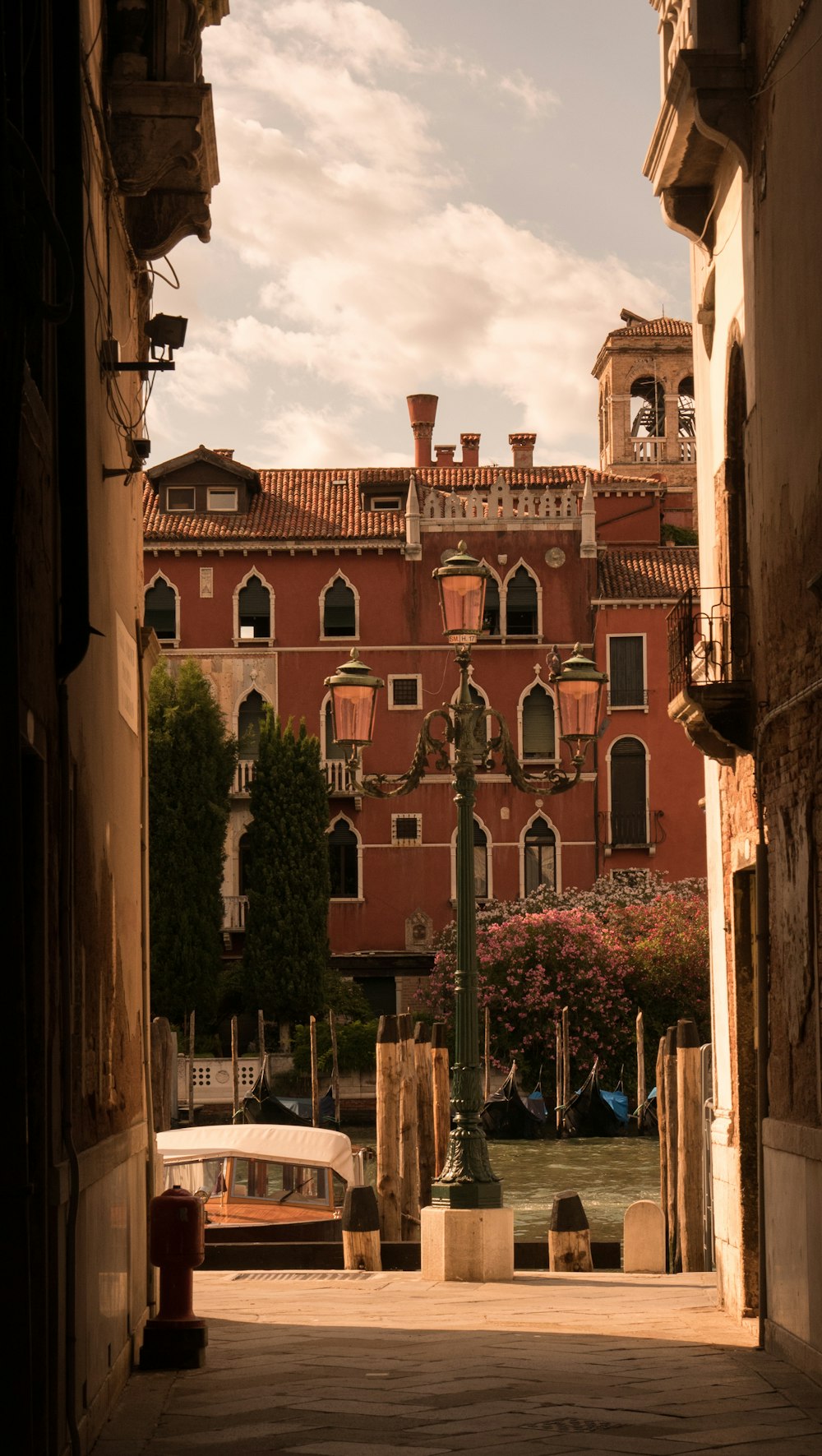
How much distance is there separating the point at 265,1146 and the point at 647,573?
22.7 m

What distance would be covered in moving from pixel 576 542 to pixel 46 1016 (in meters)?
35.5

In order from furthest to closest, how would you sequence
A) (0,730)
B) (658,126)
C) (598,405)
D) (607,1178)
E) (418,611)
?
1. (598,405)
2. (418,611)
3. (607,1178)
4. (658,126)
5. (0,730)

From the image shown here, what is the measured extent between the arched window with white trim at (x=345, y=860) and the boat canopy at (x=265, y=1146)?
1878 centimetres

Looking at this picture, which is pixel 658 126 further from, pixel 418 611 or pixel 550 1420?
pixel 418 611

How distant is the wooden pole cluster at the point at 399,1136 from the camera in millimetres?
17719

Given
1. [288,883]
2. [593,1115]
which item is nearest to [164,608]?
[288,883]

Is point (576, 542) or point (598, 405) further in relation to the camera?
point (598, 405)

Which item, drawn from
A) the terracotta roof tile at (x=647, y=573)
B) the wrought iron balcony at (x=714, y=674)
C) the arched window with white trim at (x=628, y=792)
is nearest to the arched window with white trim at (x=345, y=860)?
the arched window with white trim at (x=628, y=792)

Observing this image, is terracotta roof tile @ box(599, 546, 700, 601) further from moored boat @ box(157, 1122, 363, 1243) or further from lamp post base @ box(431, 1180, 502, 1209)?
lamp post base @ box(431, 1180, 502, 1209)

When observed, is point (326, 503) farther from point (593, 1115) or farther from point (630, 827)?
point (593, 1115)

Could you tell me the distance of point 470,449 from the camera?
47.4 m

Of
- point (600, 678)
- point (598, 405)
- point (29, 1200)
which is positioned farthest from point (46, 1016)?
point (598, 405)

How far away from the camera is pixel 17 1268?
5.25 m

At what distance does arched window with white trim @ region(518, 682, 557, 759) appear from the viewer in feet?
134
